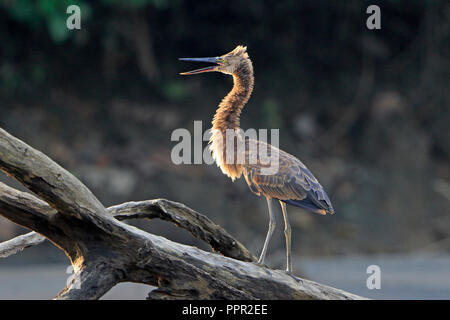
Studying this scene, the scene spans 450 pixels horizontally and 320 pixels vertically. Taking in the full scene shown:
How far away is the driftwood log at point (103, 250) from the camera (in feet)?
13.8

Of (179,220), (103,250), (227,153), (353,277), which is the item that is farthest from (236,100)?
(353,277)

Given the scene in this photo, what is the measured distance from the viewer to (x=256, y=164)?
544cm

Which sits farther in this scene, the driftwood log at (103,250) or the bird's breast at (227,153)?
the bird's breast at (227,153)

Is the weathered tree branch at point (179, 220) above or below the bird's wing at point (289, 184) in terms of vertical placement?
below

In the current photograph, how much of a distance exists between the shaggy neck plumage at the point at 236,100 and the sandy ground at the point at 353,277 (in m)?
5.73

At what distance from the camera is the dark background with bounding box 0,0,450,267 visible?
46.5ft

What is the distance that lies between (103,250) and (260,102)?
11.4 m

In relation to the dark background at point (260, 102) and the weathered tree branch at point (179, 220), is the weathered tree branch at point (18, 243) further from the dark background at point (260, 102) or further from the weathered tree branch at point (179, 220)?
the dark background at point (260, 102)

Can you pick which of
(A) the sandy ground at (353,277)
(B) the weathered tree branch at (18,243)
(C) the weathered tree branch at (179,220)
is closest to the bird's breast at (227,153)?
(C) the weathered tree branch at (179,220)

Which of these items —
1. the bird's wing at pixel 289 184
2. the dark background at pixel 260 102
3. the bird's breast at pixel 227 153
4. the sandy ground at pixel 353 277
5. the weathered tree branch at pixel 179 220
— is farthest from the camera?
the dark background at pixel 260 102

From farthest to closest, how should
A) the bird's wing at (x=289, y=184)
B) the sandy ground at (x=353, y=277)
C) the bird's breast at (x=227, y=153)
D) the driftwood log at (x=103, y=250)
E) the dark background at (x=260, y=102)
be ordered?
the dark background at (x=260, y=102) → the sandy ground at (x=353, y=277) → the bird's breast at (x=227, y=153) → the bird's wing at (x=289, y=184) → the driftwood log at (x=103, y=250)

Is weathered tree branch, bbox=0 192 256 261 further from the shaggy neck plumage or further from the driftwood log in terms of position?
the shaggy neck plumage

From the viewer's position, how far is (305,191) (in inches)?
207

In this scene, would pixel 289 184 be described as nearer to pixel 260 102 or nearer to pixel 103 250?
pixel 103 250
